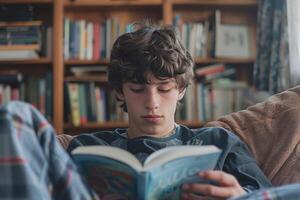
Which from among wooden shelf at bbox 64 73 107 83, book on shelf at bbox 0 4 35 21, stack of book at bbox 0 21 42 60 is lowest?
wooden shelf at bbox 64 73 107 83

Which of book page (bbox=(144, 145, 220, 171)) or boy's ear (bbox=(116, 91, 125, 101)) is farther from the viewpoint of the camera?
boy's ear (bbox=(116, 91, 125, 101))

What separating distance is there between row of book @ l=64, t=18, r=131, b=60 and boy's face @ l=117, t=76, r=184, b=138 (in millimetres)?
1603

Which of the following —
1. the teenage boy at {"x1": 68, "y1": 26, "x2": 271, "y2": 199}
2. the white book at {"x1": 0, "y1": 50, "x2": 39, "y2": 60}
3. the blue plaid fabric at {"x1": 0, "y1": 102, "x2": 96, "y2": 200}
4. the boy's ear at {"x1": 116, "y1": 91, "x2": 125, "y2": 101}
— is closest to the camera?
the blue plaid fabric at {"x1": 0, "y1": 102, "x2": 96, "y2": 200}

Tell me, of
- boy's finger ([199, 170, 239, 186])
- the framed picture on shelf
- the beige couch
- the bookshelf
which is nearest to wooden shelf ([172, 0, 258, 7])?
the bookshelf

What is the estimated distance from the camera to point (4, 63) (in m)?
2.86

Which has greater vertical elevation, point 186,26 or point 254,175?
point 186,26

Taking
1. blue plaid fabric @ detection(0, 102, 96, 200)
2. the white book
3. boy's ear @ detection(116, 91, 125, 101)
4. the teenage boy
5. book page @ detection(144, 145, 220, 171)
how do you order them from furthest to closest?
the white book < boy's ear @ detection(116, 91, 125, 101) < the teenage boy < book page @ detection(144, 145, 220, 171) < blue plaid fabric @ detection(0, 102, 96, 200)

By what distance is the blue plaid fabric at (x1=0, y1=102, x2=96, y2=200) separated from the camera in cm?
76

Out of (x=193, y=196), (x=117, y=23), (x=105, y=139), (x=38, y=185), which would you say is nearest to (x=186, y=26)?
(x=117, y=23)

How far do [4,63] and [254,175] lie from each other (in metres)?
2.06

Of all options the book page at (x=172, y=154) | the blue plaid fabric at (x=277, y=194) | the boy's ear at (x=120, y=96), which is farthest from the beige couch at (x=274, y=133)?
the book page at (x=172, y=154)

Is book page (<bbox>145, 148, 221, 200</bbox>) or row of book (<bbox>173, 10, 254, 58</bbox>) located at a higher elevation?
row of book (<bbox>173, 10, 254, 58</bbox>)

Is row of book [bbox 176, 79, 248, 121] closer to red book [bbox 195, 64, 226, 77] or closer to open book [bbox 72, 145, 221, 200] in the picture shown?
red book [bbox 195, 64, 226, 77]

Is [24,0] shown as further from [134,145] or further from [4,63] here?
[134,145]
